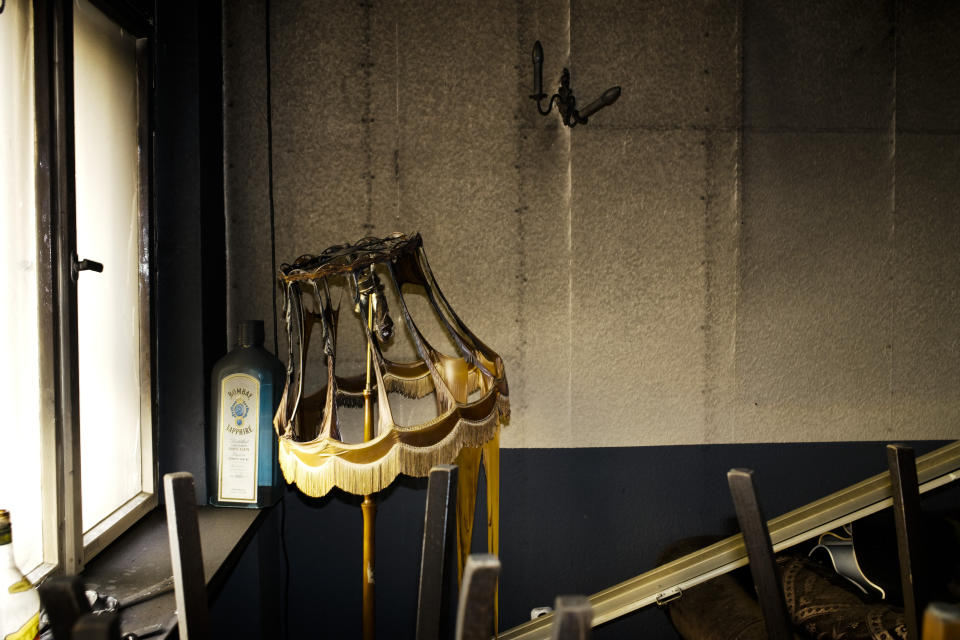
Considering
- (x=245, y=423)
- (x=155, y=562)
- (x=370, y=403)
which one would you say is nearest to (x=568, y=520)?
(x=370, y=403)

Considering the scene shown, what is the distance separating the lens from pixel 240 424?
165 centimetres

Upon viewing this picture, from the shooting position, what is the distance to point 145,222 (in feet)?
5.56

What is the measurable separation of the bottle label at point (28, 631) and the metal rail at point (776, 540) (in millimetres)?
962

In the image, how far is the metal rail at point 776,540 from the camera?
4.42 ft

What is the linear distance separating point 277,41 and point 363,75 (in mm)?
282

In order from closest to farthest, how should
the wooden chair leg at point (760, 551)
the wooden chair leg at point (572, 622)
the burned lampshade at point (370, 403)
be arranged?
1. the wooden chair leg at point (572, 622)
2. the wooden chair leg at point (760, 551)
3. the burned lampshade at point (370, 403)

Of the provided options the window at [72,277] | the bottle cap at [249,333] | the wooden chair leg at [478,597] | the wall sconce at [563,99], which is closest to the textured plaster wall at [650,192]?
the wall sconce at [563,99]

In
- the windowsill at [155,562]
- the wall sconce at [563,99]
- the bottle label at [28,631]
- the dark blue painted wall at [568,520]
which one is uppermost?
the wall sconce at [563,99]

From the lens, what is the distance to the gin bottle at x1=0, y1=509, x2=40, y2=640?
91 cm

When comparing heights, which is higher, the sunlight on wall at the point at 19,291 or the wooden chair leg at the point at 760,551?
the sunlight on wall at the point at 19,291

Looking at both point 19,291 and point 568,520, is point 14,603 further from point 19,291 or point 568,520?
point 568,520

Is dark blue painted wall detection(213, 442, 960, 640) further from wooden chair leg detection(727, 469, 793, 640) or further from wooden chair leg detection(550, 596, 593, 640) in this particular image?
wooden chair leg detection(550, 596, 593, 640)

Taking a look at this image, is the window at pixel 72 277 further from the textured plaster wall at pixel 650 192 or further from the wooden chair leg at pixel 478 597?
the wooden chair leg at pixel 478 597

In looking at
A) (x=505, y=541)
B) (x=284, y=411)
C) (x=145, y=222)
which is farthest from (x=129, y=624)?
(x=505, y=541)
